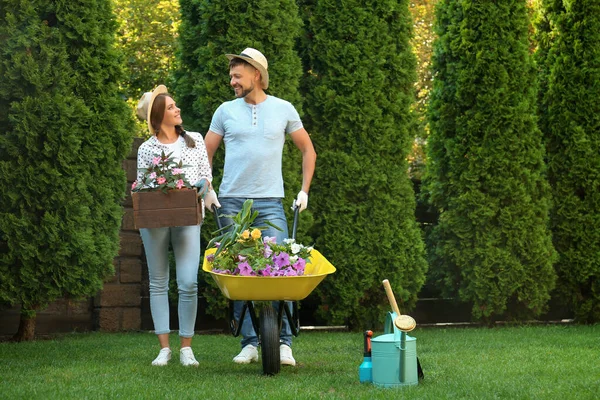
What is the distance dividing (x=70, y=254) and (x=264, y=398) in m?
2.95

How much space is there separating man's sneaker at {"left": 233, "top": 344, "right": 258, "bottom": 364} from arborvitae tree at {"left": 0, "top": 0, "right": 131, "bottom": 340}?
1733mm

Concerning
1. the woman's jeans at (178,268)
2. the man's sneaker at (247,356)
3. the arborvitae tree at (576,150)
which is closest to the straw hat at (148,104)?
the woman's jeans at (178,268)

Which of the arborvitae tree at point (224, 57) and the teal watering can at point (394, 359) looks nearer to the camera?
the teal watering can at point (394, 359)

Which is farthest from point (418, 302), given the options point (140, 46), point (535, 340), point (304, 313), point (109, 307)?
point (140, 46)

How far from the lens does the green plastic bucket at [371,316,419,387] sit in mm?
4305

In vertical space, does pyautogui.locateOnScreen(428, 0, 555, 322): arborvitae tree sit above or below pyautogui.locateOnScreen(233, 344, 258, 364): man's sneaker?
above

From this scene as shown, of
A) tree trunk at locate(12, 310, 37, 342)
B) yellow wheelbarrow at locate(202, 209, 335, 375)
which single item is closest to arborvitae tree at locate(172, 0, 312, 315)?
tree trunk at locate(12, 310, 37, 342)

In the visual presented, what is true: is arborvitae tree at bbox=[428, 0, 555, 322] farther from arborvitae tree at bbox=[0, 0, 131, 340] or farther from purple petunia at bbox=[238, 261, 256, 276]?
purple petunia at bbox=[238, 261, 256, 276]

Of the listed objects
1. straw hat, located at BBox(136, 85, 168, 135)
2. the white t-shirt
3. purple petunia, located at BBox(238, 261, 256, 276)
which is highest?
straw hat, located at BBox(136, 85, 168, 135)

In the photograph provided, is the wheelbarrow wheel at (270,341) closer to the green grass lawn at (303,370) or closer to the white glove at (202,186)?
the green grass lawn at (303,370)

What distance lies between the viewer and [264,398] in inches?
154

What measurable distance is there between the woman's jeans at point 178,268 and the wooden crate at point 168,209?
0.70 ft

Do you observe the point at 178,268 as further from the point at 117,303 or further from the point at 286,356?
the point at 117,303

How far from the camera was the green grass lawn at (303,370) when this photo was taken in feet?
13.5
